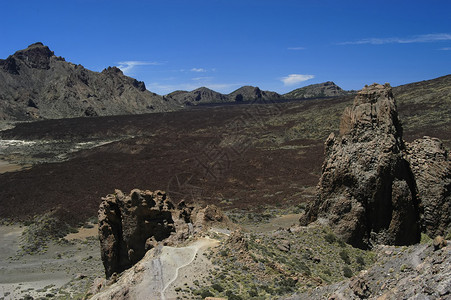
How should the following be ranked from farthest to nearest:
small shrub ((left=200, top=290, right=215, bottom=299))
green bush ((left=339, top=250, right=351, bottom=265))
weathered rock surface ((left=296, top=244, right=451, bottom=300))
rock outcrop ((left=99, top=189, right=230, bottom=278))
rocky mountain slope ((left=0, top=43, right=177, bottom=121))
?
rocky mountain slope ((left=0, top=43, right=177, bottom=121)) < rock outcrop ((left=99, top=189, right=230, bottom=278)) < green bush ((left=339, top=250, right=351, bottom=265)) < small shrub ((left=200, top=290, right=215, bottom=299)) < weathered rock surface ((left=296, top=244, right=451, bottom=300))

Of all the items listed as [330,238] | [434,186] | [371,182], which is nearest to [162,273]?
[330,238]

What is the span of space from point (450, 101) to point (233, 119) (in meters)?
48.5

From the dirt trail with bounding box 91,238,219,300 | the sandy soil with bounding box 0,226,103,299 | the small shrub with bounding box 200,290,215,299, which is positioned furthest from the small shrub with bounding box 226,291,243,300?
the sandy soil with bounding box 0,226,103,299

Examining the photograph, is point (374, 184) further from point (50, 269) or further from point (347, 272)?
point (50, 269)

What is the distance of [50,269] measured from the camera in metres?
21.6

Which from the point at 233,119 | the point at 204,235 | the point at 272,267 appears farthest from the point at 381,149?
the point at 233,119

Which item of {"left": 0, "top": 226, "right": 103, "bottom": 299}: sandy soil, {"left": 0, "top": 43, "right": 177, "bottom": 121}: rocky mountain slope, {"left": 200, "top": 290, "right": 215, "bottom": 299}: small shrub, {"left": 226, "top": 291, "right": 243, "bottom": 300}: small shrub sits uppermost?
{"left": 0, "top": 43, "right": 177, "bottom": 121}: rocky mountain slope

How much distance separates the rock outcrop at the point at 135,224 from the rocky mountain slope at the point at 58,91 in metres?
130

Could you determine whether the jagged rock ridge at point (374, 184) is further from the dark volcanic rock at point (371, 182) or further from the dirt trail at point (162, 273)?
the dirt trail at point (162, 273)

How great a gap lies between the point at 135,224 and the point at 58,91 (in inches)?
6380

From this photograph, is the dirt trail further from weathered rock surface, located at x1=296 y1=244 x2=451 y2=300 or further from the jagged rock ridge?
the jagged rock ridge

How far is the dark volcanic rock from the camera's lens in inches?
549

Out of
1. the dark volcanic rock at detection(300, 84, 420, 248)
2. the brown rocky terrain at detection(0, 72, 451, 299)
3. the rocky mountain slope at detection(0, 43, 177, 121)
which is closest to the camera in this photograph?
the brown rocky terrain at detection(0, 72, 451, 299)

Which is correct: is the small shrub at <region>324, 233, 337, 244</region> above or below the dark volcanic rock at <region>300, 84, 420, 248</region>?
below
